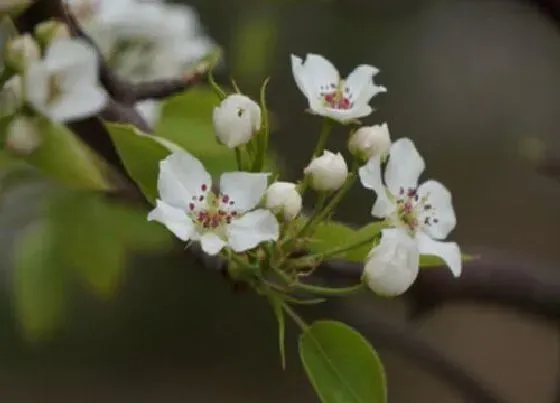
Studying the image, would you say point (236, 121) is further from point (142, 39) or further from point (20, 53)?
point (142, 39)

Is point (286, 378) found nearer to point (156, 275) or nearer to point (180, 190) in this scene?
point (156, 275)

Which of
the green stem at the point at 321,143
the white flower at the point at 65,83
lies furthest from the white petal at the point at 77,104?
the green stem at the point at 321,143

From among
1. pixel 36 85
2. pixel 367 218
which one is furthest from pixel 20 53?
pixel 367 218

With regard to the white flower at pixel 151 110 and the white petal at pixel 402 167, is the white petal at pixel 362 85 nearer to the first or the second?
the white petal at pixel 402 167

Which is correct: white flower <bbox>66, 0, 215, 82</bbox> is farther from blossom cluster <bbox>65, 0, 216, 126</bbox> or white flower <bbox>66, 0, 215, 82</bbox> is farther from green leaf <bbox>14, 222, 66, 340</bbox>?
green leaf <bbox>14, 222, 66, 340</bbox>

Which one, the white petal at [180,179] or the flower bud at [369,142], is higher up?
the flower bud at [369,142]
